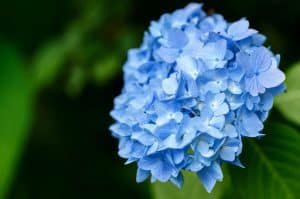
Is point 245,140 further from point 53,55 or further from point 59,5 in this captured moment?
point 59,5

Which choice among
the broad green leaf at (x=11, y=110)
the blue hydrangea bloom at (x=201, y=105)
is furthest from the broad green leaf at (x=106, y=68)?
the blue hydrangea bloom at (x=201, y=105)

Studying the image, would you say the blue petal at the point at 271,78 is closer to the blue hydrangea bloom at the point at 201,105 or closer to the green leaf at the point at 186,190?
the blue hydrangea bloom at the point at 201,105

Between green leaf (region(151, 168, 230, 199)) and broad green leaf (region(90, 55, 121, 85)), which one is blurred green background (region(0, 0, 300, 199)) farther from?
green leaf (region(151, 168, 230, 199))

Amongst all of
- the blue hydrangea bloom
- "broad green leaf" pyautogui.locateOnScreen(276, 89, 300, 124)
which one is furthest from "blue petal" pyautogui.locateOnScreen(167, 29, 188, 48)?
"broad green leaf" pyautogui.locateOnScreen(276, 89, 300, 124)

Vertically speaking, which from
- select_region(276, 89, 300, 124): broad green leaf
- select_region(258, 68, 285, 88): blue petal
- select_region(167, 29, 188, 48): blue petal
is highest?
select_region(167, 29, 188, 48): blue petal

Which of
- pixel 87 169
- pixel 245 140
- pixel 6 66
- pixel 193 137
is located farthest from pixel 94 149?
pixel 193 137

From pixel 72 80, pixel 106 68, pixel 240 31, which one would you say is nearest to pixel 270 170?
pixel 240 31
